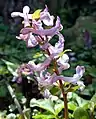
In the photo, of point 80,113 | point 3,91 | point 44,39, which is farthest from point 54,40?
point 44,39

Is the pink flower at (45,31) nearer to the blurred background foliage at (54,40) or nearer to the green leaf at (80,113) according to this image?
the blurred background foliage at (54,40)

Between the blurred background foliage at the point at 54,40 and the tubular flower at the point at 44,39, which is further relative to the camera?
the blurred background foliage at the point at 54,40

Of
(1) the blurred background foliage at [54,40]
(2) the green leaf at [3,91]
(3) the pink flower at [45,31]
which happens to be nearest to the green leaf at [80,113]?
(1) the blurred background foliage at [54,40]

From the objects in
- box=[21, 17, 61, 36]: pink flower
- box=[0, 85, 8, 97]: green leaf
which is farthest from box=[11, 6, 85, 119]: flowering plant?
box=[0, 85, 8, 97]: green leaf

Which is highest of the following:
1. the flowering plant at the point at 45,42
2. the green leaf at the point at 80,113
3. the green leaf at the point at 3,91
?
the flowering plant at the point at 45,42

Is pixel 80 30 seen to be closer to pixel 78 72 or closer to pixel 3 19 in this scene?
pixel 3 19

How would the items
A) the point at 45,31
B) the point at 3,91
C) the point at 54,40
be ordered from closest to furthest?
the point at 45,31 → the point at 3,91 → the point at 54,40

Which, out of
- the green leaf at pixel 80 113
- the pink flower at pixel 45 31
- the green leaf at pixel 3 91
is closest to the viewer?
the pink flower at pixel 45 31

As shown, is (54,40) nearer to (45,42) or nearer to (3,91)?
(3,91)

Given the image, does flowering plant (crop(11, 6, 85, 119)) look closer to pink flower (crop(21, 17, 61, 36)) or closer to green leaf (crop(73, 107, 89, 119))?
pink flower (crop(21, 17, 61, 36))
